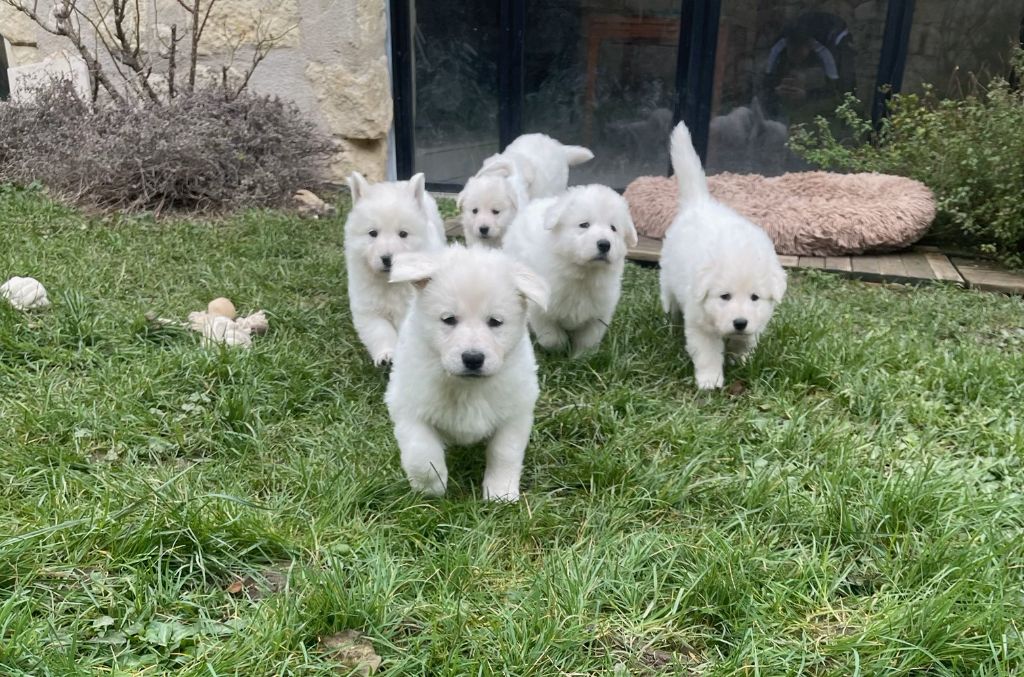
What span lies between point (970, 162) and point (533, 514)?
15.1 ft

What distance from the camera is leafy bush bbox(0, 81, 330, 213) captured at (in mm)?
6160

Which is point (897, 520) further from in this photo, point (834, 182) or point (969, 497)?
point (834, 182)

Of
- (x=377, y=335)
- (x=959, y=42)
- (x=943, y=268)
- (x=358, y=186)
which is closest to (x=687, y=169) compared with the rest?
(x=358, y=186)

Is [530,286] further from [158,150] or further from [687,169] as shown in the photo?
[158,150]

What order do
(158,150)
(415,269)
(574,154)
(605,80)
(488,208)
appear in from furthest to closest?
(605,80) < (574,154) < (158,150) < (488,208) < (415,269)

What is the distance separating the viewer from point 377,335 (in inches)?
146

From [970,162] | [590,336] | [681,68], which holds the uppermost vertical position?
[681,68]

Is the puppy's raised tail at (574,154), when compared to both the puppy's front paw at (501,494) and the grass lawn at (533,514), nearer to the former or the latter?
the grass lawn at (533,514)

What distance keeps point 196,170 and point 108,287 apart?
2.20 metres

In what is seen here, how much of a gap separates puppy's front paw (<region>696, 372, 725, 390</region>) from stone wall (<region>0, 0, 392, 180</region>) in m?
5.07

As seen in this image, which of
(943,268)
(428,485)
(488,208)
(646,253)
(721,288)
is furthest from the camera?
(646,253)

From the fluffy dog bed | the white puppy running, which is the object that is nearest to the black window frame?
the fluffy dog bed

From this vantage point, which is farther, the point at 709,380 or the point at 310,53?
the point at 310,53

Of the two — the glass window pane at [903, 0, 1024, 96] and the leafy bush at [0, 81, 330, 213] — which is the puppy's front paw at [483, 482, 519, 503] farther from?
the glass window pane at [903, 0, 1024, 96]
